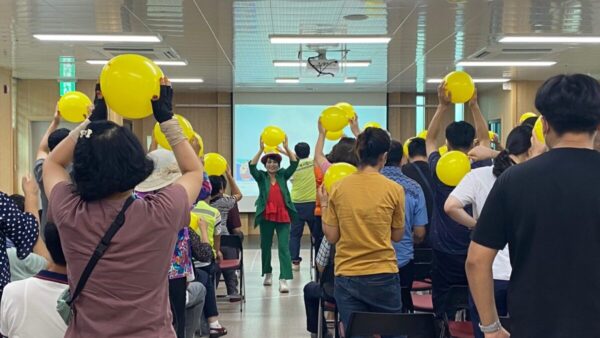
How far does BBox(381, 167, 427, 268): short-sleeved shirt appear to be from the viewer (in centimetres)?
380

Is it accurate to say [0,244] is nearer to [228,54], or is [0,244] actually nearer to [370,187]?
[370,187]

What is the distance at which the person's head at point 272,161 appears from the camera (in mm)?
7227

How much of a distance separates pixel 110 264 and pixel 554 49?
794cm

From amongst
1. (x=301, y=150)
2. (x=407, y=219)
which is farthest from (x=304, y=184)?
(x=407, y=219)

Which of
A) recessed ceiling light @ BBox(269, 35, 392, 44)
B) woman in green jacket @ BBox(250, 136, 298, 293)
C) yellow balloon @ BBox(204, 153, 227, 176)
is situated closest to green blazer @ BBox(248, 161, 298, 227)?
woman in green jacket @ BBox(250, 136, 298, 293)

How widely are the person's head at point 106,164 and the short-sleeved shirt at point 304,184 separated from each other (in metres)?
6.04

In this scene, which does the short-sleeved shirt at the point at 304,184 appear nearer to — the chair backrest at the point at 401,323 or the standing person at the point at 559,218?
the chair backrest at the point at 401,323

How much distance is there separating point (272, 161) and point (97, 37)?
2493mm

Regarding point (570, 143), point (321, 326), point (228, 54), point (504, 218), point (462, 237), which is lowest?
point (321, 326)

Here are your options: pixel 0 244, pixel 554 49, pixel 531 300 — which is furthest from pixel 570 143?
pixel 554 49

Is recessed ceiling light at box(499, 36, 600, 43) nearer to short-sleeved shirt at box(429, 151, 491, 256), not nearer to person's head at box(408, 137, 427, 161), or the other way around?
person's head at box(408, 137, 427, 161)

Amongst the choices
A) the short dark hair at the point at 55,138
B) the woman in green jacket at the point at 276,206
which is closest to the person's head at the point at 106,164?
the short dark hair at the point at 55,138

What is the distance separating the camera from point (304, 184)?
7891 millimetres

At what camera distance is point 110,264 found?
71.2 inches
